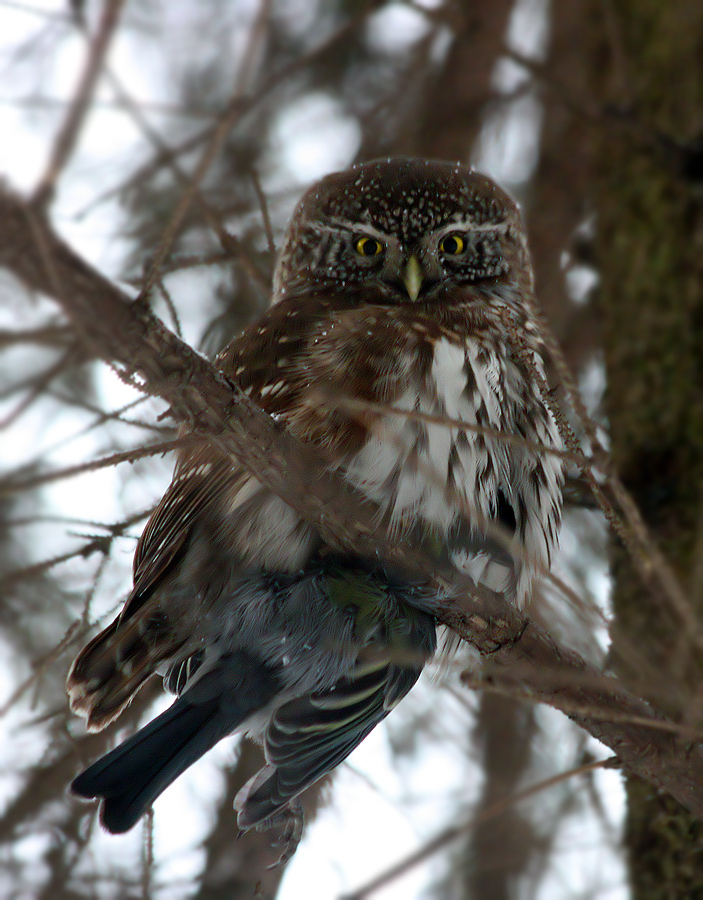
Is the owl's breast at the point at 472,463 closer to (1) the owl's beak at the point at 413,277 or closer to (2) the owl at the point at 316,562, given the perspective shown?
(2) the owl at the point at 316,562

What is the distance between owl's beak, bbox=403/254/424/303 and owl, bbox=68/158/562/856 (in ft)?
0.50

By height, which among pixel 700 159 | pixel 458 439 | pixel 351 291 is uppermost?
pixel 700 159

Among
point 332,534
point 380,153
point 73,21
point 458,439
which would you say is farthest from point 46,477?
point 380,153

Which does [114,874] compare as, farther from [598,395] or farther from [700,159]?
[700,159]

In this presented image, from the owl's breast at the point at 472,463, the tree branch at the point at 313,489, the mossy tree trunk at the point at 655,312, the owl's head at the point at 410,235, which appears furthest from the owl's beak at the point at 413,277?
the mossy tree trunk at the point at 655,312

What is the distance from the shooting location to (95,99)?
170 cm

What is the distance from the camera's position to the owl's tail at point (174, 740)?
7.07ft

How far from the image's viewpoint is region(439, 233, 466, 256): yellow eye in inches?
122

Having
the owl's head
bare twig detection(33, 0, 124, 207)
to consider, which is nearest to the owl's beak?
the owl's head

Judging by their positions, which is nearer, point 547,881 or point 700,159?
point 700,159

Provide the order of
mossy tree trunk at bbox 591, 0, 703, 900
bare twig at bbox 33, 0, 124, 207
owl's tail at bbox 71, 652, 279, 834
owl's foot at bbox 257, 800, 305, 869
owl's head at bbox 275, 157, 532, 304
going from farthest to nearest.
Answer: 1. mossy tree trunk at bbox 591, 0, 703, 900
2. owl's head at bbox 275, 157, 532, 304
3. owl's foot at bbox 257, 800, 305, 869
4. owl's tail at bbox 71, 652, 279, 834
5. bare twig at bbox 33, 0, 124, 207

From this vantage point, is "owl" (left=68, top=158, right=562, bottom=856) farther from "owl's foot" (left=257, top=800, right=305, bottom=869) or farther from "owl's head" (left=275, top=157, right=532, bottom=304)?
"owl's head" (left=275, top=157, right=532, bottom=304)

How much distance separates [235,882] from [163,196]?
2.44m

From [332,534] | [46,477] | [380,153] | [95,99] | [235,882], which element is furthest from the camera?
[380,153]
